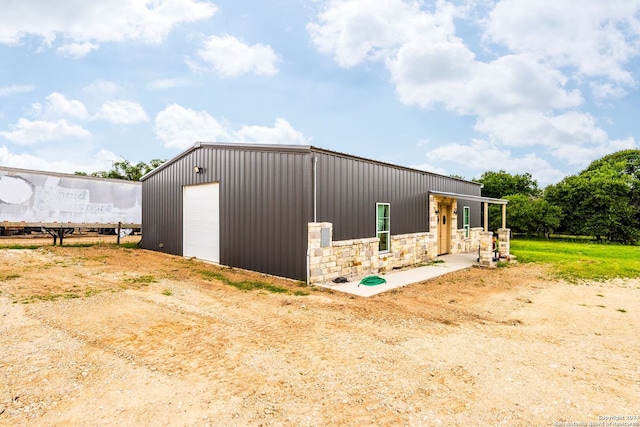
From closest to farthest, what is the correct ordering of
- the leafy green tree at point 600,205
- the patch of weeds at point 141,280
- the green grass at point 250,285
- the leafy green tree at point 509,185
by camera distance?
the green grass at point 250,285
the patch of weeds at point 141,280
the leafy green tree at point 600,205
the leafy green tree at point 509,185

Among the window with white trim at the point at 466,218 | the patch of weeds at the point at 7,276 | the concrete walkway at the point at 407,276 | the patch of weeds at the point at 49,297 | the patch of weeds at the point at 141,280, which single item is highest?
the window with white trim at the point at 466,218

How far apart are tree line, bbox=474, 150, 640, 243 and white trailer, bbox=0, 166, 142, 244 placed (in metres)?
24.3

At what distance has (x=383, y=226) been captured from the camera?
10.3 metres

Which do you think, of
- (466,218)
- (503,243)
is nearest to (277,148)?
(503,243)

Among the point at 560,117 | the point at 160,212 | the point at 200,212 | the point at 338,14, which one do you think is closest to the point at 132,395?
the point at 200,212

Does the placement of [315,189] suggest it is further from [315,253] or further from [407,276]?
[407,276]

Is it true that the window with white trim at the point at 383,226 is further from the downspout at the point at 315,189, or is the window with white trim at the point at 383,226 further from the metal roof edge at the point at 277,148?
the downspout at the point at 315,189

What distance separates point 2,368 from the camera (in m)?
3.39

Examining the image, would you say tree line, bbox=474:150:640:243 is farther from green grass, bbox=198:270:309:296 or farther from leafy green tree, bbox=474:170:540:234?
green grass, bbox=198:270:309:296

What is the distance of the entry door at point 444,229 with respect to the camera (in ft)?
45.1

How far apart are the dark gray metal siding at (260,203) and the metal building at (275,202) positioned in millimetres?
27

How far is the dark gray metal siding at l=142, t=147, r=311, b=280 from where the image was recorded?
8141 mm

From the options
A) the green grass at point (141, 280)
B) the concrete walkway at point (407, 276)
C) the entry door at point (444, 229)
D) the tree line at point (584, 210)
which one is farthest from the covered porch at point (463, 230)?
the green grass at point (141, 280)

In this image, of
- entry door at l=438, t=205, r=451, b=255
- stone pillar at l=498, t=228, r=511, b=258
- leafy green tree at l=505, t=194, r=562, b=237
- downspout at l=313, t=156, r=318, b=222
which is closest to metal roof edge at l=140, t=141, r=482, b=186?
downspout at l=313, t=156, r=318, b=222
